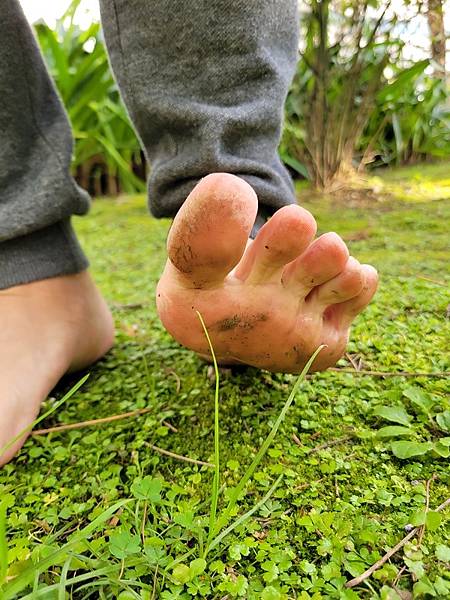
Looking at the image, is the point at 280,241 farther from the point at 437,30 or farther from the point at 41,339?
the point at 437,30

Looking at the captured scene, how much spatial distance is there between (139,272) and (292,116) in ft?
6.66

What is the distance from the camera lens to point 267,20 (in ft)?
2.27

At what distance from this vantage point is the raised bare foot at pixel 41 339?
0.72 metres

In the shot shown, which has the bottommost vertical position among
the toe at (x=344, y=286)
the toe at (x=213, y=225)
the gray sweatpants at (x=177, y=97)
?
the toe at (x=344, y=286)

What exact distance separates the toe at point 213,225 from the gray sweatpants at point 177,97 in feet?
0.53

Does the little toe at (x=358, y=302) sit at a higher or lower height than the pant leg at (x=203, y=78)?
lower

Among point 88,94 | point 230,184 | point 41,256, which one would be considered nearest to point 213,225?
point 230,184

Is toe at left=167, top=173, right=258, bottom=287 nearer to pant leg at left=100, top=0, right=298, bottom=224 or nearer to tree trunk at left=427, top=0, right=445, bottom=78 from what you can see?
pant leg at left=100, top=0, right=298, bottom=224

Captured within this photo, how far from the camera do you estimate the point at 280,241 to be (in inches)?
23.3

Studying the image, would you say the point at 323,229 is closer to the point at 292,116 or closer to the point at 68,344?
the point at 68,344

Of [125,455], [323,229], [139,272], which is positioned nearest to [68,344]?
[125,455]

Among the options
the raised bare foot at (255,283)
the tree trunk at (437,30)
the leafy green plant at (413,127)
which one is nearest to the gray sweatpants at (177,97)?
the raised bare foot at (255,283)

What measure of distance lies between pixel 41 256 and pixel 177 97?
0.37 meters

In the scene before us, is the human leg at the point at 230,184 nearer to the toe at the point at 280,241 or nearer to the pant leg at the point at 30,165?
the toe at the point at 280,241
